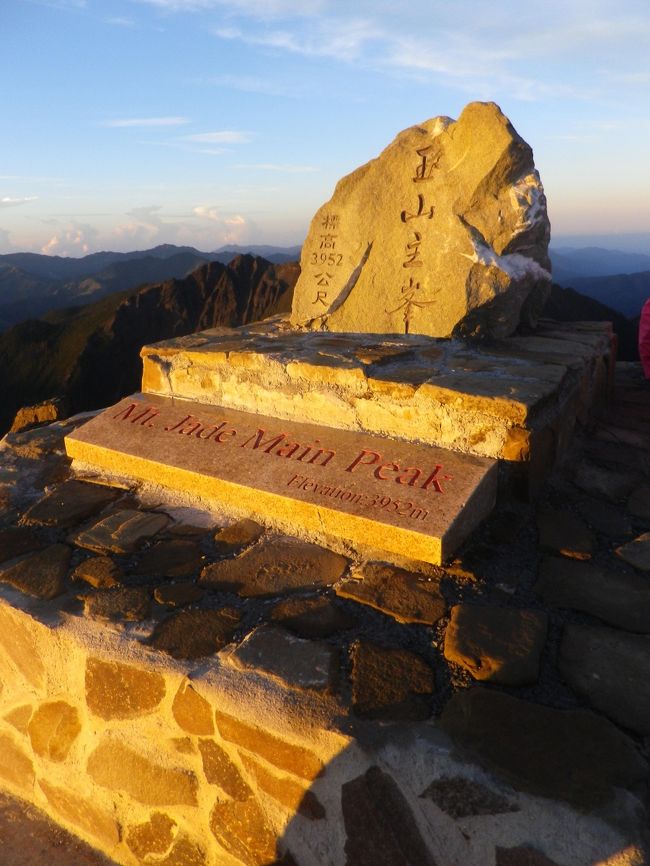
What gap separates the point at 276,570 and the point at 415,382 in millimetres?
973

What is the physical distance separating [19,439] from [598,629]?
306 cm

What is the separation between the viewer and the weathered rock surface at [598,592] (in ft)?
5.38

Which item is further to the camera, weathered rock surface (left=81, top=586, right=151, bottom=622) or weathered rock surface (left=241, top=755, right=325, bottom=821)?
weathered rock surface (left=81, top=586, right=151, bottom=622)

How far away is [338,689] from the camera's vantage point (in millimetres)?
1433

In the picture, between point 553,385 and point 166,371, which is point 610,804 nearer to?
point 553,385

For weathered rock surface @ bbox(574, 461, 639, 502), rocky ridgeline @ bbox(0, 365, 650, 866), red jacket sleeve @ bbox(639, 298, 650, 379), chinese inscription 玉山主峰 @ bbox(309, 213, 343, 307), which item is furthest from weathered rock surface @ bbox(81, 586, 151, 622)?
red jacket sleeve @ bbox(639, 298, 650, 379)

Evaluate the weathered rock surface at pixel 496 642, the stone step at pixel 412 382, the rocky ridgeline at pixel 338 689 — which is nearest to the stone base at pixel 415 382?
the stone step at pixel 412 382

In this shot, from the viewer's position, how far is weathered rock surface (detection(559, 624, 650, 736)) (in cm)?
132

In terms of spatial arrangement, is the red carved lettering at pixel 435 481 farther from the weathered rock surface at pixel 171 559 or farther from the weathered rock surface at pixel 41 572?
the weathered rock surface at pixel 41 572

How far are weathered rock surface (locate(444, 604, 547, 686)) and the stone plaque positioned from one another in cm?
29

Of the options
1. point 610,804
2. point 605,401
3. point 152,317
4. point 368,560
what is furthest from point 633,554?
point 152,317

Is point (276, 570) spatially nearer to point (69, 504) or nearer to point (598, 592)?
point (598, 592)

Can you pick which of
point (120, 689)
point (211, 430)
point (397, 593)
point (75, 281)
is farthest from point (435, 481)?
point (75, 281)

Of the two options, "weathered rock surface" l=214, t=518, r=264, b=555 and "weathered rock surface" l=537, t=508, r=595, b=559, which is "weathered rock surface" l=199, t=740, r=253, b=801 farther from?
"weathered rock surface" l=537, t=508, r=595, b=559
